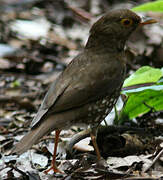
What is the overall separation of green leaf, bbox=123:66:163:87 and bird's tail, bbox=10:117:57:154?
1.20m

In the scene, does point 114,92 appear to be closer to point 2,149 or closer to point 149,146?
point 149,146

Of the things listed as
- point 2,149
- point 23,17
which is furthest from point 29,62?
point 2,149

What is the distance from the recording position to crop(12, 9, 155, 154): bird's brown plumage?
4.39 metres

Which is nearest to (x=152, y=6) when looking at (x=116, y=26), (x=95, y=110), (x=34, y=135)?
(x=116, y=26)

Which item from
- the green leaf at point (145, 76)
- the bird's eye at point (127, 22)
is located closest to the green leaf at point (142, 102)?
the green leaf at point (145, 76)

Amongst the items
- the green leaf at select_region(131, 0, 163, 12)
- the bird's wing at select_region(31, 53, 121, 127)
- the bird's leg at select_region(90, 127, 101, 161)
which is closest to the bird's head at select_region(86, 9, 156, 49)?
the green leaf at select_region(131, 0, 163, 12)

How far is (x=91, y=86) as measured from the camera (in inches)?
176

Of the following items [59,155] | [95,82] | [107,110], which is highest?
[95,82]

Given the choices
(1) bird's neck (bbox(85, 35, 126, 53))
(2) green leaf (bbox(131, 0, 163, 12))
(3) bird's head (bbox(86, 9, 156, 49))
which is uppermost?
(2) green leaf (bbox(131, 0, 163, 12))

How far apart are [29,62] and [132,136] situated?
12.5 feet

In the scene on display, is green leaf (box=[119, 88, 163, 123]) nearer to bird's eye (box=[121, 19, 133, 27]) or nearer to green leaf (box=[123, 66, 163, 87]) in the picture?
green leaf (box=[123, 66, 163, 87])

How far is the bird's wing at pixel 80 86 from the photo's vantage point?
4.40 m

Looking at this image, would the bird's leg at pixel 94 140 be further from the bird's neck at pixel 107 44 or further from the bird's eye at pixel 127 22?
the bird's eye at pixel 127 22

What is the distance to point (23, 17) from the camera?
10.7 m
